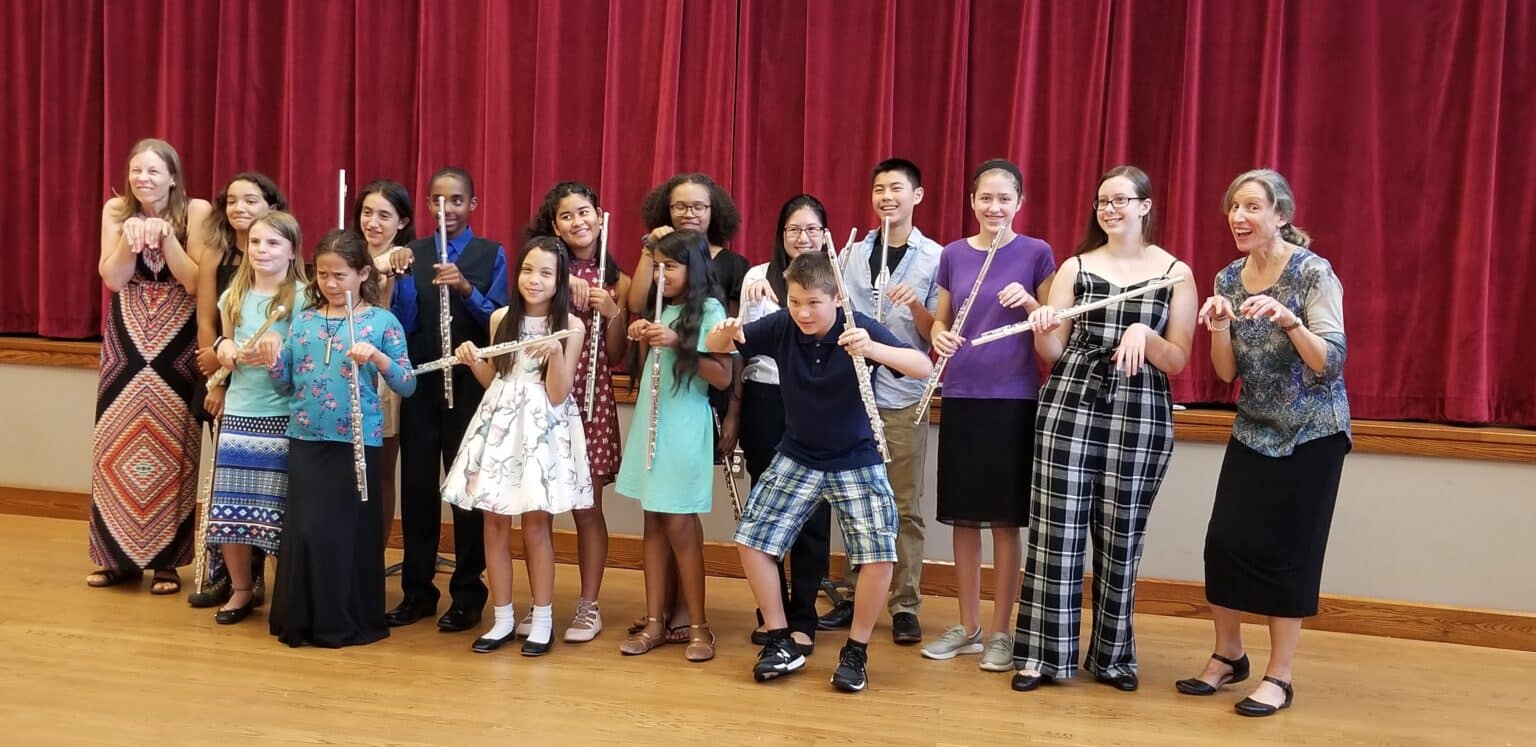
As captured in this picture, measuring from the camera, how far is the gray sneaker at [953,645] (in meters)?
3.22

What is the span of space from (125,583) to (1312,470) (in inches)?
137

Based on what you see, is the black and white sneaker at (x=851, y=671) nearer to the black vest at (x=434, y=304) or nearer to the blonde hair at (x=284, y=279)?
the black vest at (x=434, y=304)

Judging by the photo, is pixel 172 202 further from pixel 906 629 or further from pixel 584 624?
pixel 906 629

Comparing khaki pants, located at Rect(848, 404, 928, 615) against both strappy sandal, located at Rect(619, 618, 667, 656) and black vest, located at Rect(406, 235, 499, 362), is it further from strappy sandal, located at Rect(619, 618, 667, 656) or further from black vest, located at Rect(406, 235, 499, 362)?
black vest, located at Rect(406, 235, 499, 362)

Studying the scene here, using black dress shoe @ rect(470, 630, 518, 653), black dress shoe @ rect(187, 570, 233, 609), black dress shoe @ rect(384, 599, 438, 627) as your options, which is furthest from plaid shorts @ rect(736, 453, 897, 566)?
black dress shoe @ rect(187, 570, 233, 609)

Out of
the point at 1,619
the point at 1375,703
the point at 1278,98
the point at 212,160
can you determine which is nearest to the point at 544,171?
the point at 212,160

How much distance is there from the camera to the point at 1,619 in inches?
128

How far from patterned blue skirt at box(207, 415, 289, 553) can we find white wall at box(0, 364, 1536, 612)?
2.08 meters

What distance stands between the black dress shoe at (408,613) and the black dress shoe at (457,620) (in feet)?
0.30

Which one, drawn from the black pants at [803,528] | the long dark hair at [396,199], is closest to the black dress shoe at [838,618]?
the black pants at [803,528]

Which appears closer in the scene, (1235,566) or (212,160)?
(1235,566)

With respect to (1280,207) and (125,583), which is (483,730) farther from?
(1280,207)

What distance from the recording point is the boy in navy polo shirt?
285 cm

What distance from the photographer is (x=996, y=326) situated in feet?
10.2
